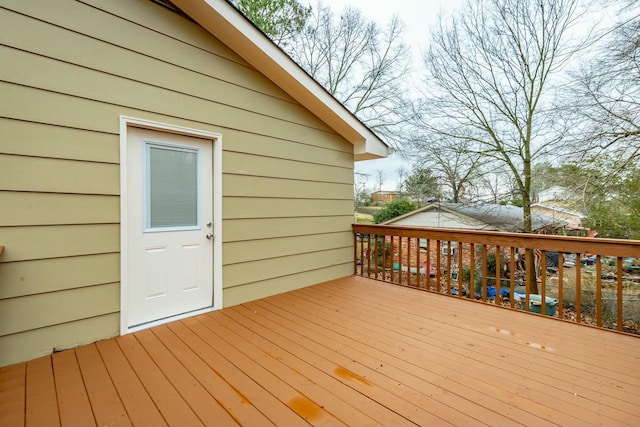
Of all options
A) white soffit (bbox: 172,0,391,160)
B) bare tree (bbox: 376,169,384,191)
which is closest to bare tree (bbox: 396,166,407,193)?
bare tree (bbox: 376,169,384,191)

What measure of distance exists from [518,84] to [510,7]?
1.93 metres

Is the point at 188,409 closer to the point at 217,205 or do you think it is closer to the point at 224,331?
the point at 224,331

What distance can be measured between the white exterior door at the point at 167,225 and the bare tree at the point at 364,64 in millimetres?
7880

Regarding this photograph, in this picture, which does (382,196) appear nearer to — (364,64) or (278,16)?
(364,64)

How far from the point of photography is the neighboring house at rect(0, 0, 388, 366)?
2090 millimetres

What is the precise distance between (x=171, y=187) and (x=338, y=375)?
225 cm

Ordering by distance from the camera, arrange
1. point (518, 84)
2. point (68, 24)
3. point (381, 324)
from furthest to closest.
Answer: point (518, 84) < point (381, 324) < point (68, 24)

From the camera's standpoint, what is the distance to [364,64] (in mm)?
10078

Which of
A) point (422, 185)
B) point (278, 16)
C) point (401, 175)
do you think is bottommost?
point (422, 185)

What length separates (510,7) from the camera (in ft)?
25.1

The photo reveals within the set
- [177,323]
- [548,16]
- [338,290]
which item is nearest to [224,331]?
[177,323]

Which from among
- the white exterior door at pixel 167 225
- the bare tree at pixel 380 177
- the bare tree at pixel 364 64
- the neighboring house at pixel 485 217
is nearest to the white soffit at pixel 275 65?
the white exterior door at pixel 167 225

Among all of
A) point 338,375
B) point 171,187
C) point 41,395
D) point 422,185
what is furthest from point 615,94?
point 41,395

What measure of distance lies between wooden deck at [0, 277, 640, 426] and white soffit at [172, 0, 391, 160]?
264 centimetres
